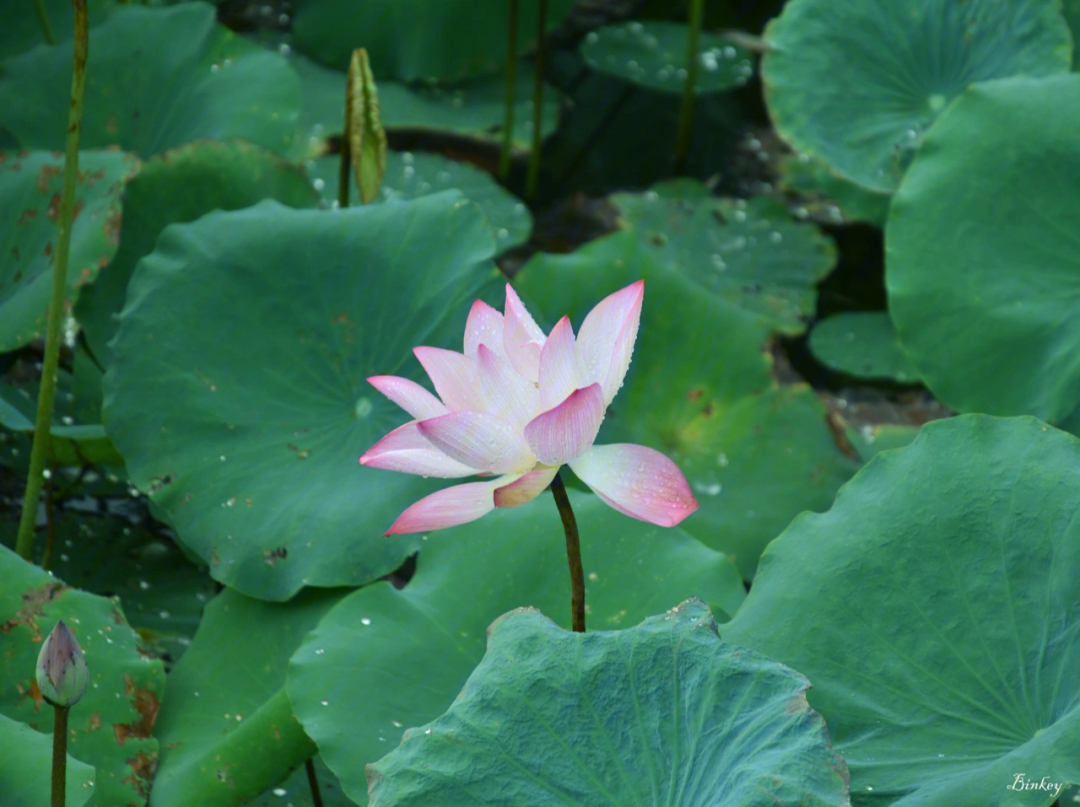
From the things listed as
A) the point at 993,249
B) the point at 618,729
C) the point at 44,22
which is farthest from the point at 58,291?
the point at 44,22

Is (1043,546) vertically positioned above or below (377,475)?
above

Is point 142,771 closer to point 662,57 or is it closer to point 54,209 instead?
point 54,209

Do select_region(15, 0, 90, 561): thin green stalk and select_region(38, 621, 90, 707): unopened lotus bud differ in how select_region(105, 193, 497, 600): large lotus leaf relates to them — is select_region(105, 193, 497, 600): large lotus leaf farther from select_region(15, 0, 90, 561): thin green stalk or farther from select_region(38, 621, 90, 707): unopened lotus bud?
select_region(38, 621, 90, 707): unopened lotus bud

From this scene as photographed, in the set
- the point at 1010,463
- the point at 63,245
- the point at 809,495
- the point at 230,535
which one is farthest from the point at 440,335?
the point at 1010,463

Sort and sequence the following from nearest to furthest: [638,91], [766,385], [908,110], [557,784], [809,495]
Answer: [557,784]
[809,495]
[766,385]
[908,110]
[638,91]

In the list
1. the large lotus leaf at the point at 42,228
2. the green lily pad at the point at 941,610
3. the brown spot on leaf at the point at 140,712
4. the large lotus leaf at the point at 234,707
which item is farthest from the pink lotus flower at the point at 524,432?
the large lotus leaf at the point at 42,228

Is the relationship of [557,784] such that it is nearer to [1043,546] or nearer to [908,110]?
[1043,546]

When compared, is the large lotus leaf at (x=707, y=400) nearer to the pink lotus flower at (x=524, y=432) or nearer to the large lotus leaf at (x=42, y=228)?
the large lotus leaf at (x=42, y=228)
